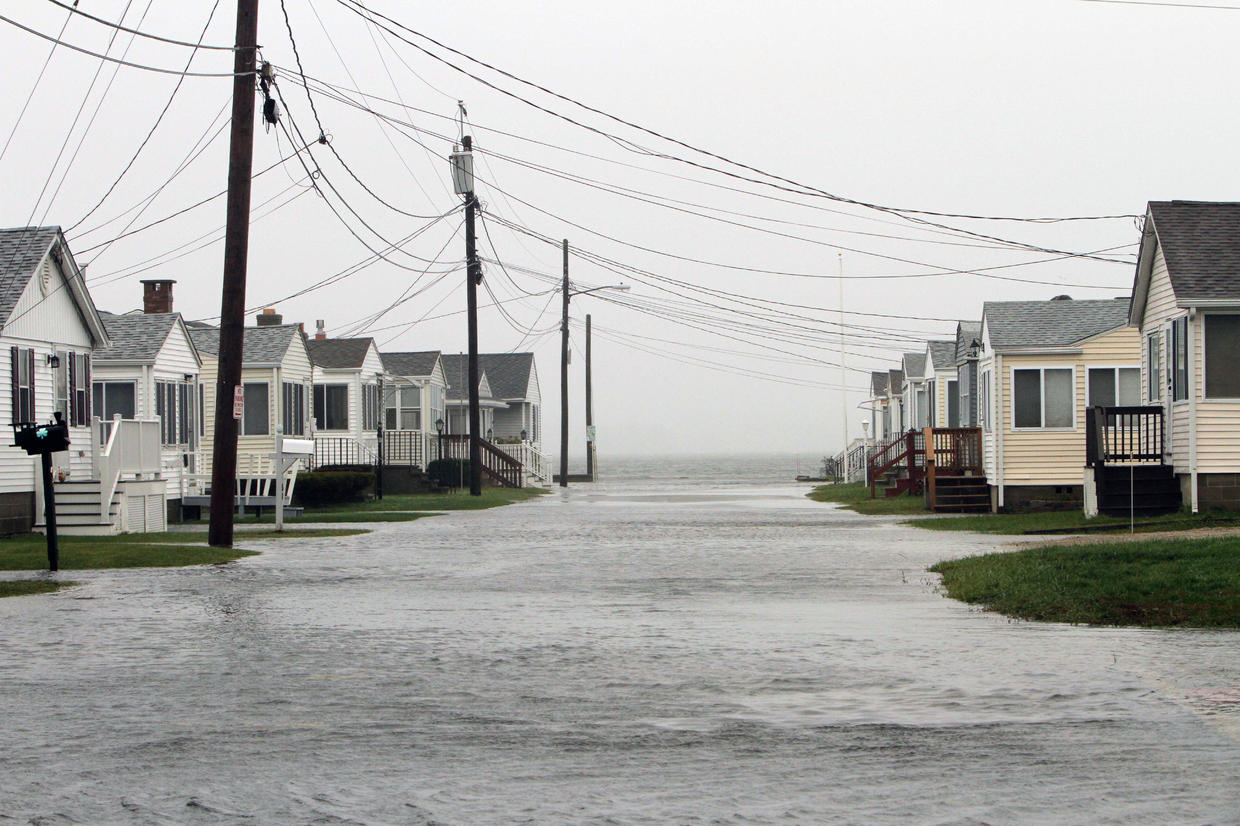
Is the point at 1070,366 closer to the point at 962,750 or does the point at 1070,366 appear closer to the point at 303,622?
the point at 303,622

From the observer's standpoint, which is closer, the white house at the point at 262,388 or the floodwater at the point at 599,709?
the floodwater at the point at 599,709

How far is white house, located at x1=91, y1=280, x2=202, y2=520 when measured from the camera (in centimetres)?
3834

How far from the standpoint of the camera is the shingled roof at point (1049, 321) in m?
38.8

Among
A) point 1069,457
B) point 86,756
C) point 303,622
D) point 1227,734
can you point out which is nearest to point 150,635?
point 303,622

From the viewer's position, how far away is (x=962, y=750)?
8.34 meters

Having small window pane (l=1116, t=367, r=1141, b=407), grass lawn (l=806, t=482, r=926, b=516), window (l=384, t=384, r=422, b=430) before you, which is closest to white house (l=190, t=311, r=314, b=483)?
window (l=384, t=384, r=422, b=430)

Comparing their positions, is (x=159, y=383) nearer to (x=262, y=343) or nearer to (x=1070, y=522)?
(x=262, y=343)

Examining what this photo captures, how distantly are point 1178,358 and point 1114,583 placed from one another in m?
16.1

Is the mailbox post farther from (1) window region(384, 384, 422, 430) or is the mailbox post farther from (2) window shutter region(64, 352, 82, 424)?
(1) window region(384, 384, 422, 430)

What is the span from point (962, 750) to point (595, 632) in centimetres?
589

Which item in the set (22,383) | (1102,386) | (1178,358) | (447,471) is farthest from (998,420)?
(447,471)

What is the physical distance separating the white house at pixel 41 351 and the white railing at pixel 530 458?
30.3 metres

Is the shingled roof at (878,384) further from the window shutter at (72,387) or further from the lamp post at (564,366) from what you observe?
the window shutter at (72,387)

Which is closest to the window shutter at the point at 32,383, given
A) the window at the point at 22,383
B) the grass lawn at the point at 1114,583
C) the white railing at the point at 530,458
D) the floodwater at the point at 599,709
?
the window at the point at 22,383
